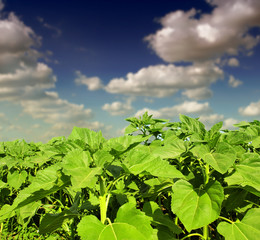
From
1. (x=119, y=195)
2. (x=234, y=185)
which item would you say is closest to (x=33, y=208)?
(x=119, y=195)

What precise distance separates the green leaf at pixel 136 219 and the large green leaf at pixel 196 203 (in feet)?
0.90

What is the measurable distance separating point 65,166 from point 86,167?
141mm

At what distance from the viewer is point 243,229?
7.05 ft

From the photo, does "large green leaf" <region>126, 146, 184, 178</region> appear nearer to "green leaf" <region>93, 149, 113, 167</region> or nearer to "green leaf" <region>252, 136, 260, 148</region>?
"green leaf" <region>93, 149, 113, 167</region>

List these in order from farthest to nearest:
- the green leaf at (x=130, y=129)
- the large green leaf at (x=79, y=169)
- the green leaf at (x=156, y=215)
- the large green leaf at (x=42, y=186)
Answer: the green leaf at (x=130, y=129), the green leaf at (x=156, y=215), the large green leaf at (x=42, y=186), the large green leaf at (x=79, y=169)

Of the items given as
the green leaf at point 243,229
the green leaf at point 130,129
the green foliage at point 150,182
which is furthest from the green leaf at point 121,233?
the green leaf at point 130,129

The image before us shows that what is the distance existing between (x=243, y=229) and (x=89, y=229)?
4.10ft

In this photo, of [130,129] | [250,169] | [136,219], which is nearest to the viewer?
[136,219]

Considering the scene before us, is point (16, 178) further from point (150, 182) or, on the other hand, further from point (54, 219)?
point (150, 182)

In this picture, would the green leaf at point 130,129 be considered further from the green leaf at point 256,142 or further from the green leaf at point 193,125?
the green leaf at point 256,142

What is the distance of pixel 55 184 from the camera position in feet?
6.33

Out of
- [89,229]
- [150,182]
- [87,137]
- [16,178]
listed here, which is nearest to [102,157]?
[87,137]

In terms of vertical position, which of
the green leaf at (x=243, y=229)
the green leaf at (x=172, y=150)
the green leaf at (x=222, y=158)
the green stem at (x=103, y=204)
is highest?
the green leaf at (x=172, y=150)

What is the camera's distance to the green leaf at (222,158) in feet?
6.28
